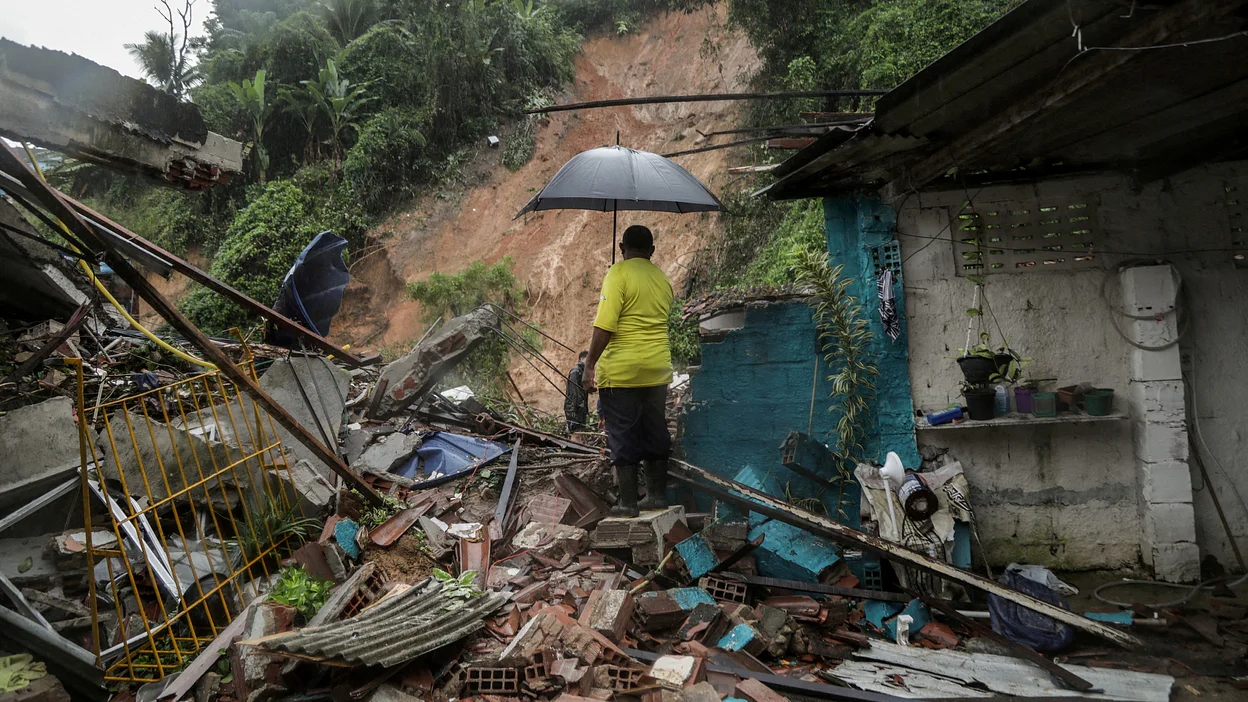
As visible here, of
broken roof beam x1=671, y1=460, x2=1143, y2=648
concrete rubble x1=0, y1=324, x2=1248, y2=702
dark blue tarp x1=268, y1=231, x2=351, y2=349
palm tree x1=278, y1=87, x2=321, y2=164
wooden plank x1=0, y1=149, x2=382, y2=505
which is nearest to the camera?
concrete rubble x1=0, y1=324, x2=1248, y2=702

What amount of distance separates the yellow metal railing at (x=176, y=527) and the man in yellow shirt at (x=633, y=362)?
2438 mm

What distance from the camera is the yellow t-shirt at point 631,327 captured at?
184 inches

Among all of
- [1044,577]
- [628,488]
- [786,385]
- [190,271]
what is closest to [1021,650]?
[1044,577]

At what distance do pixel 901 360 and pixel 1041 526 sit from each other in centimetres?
160

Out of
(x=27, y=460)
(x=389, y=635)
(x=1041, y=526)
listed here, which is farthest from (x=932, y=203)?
(x=27, y=460)

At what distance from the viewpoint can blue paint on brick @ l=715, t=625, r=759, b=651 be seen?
3.78m

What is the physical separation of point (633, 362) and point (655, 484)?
0.96 m

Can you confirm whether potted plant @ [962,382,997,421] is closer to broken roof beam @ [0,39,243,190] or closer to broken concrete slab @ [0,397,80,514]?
broken roof beam @ [0,39,243,190]

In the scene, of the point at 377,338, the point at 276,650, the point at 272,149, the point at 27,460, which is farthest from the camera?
the point at 272,149

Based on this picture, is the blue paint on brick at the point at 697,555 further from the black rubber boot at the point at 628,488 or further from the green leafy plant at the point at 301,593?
the green leafy plant at the point at 301,593

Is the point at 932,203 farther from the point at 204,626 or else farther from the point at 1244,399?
the point at 204,626

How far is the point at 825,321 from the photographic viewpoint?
5309 mm

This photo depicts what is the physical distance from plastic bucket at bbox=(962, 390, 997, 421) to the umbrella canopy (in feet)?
7.47

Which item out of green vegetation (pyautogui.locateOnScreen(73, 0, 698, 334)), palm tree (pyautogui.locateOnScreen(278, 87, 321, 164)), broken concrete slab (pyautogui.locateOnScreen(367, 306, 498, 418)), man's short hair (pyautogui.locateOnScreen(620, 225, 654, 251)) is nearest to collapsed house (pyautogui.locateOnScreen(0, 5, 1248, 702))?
man's short hair (pyautogui.locateOnScreen(620, 225, 654, 251))
